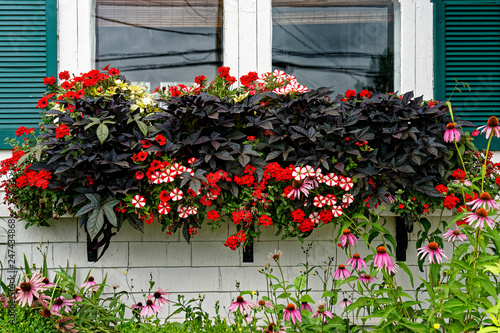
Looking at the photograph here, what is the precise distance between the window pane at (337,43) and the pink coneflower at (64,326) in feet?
6.03

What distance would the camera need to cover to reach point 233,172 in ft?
7.07

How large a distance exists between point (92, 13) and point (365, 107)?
172 centimetres

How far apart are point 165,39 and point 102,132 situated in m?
0.95

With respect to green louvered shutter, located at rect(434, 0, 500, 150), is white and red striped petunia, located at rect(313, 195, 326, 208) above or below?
below

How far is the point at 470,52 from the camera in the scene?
268 cm

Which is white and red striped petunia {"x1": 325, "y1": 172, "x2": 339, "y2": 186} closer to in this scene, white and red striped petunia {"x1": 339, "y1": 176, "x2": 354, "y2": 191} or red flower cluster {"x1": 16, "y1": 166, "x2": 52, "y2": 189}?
white and red striped petunia {"x1": 339, "y1": 176, "x2": 354, "y2": 191}

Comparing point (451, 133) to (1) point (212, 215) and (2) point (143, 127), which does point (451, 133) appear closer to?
(1) point (212, 215)

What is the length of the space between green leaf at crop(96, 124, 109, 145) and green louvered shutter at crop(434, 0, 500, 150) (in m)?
1.88

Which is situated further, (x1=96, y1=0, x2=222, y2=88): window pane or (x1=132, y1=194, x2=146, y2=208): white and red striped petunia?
(x1=96, y1=0, x2=222, y2=88): window pane

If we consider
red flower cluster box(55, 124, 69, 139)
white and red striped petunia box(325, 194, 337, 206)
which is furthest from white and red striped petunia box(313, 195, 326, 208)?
red flower cluster box(55, 124, 69, 139)

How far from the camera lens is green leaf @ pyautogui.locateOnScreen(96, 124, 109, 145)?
2.07 meters

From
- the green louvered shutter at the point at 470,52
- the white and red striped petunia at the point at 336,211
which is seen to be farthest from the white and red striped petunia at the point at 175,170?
the green louvered shutter at the point at 470,52

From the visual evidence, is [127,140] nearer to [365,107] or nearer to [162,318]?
[162,318]

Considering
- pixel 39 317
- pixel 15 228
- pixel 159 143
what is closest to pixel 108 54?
pixel 159 143
